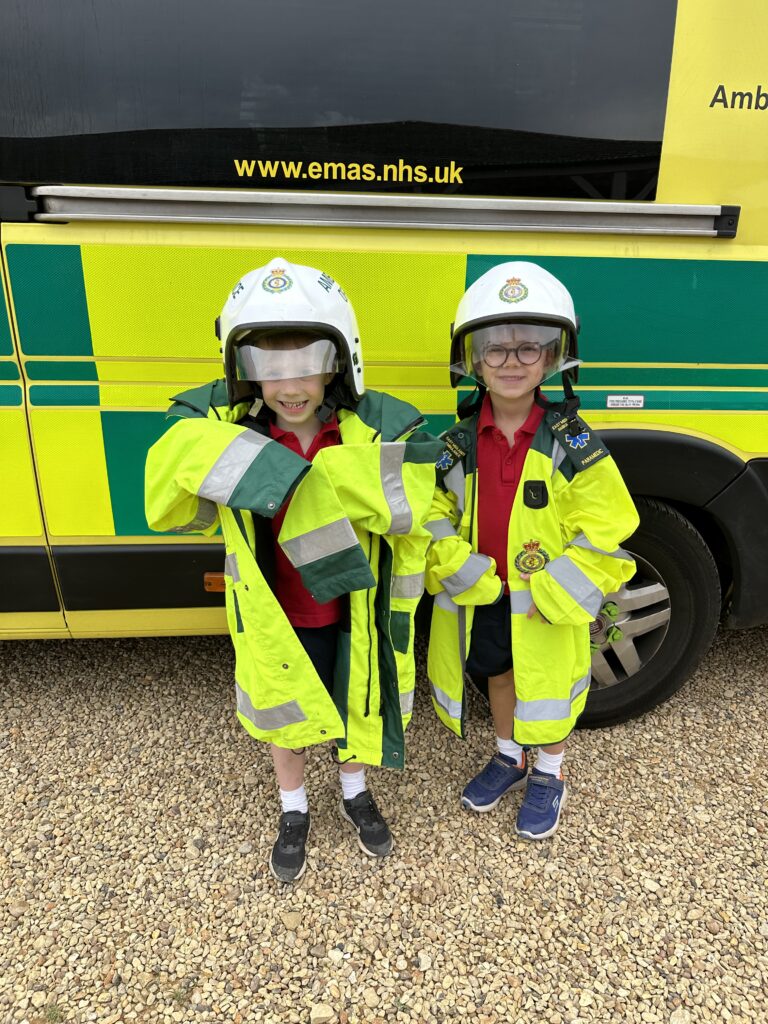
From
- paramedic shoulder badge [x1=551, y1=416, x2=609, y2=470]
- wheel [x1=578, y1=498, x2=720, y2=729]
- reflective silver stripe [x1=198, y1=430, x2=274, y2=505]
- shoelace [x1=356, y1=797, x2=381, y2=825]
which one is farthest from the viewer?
wheel [x1=578, y1=498, x2=720, y2=729]

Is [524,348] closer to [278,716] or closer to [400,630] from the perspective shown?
[400,630]

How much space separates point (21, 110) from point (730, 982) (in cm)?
298

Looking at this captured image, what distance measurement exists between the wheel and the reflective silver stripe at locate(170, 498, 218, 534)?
145 centimetres

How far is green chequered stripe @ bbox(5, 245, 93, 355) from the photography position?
2.09 meters

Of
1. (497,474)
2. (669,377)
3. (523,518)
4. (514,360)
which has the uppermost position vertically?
(514,360)

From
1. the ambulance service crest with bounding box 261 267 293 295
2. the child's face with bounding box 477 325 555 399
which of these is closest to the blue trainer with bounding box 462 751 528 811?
the child's face with bounding box 477 325 555 399

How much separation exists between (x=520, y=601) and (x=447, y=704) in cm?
43

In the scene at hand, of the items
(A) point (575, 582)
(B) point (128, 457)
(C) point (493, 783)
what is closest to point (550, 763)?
(C) point (493, 783)

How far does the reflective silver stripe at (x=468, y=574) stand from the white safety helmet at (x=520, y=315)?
530 mm

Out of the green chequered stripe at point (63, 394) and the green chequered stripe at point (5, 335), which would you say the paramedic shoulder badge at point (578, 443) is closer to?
the green chequered stripe at point (63, 394)

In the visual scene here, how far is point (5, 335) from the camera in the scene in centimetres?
214

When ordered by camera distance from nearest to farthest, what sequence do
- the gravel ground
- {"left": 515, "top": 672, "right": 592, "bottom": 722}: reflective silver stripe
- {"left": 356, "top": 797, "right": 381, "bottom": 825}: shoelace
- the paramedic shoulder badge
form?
the gravel ground < the paramedic shoulder badge < {"left": 515, "top": 672, "right": 592, "bottom": 722}: reflective silver stripe < {"left": 356, "top": 797, "right": 381, "bottom": 825}: shoelace

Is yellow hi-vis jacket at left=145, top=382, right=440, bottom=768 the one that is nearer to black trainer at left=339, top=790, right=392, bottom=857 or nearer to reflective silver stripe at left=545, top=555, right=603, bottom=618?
black trainer at left=339, top=790, right=392, bottom=857

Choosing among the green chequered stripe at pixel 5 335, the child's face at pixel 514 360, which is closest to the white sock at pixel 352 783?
the child's face at pixel 514 360
